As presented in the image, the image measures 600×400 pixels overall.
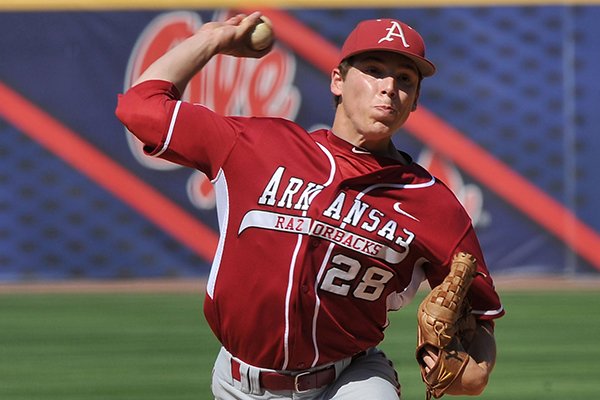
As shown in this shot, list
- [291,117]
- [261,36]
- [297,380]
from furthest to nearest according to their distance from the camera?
[291,117] → [261,36] → [297,380]

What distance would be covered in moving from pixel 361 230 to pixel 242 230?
1.22 ft

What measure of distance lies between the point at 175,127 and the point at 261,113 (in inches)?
300

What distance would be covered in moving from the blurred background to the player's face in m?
7.35

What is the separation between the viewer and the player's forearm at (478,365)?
3625 millimetres

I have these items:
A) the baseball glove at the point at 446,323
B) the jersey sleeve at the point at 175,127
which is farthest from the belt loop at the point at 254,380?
the jersey sleeve at the point at 175,127

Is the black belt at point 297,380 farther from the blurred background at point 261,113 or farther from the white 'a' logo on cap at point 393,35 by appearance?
the blurred background at point 261,113

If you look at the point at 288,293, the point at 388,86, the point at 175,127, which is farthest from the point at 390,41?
the point at 288,293

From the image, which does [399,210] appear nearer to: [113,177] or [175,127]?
[175,127]

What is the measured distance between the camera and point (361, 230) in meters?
3.67

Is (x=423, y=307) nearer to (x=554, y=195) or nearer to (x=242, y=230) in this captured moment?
(x=242, y=230)

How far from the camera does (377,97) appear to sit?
374cm

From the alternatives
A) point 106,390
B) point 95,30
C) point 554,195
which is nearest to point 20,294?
point 95,30

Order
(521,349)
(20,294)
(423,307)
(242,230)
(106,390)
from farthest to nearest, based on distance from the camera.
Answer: (20,294)
(521,349)
(106,390)
(242,230)
(423,307)

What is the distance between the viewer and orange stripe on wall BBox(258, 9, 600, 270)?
11273 mm
